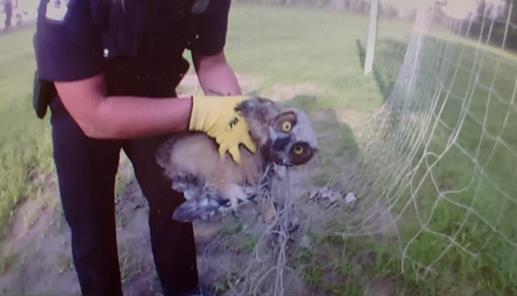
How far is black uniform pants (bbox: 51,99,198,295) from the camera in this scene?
109 centimetres

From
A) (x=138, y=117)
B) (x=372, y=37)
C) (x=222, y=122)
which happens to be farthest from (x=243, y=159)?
(x=372, y=37)

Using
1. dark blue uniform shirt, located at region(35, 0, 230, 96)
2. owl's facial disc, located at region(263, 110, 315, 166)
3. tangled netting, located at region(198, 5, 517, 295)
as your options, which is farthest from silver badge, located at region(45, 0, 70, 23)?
tangled netting, located at region(198, 5, 517, 295)

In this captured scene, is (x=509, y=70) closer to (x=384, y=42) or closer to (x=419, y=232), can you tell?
(x=384, y=42)

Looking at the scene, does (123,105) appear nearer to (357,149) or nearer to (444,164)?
(357,149)

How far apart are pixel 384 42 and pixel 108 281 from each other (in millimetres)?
640

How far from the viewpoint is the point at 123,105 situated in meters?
1.04

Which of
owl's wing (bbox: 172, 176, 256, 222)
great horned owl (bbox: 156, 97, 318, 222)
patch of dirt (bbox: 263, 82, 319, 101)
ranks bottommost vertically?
owl's wing (bbox: 172, 176, 256, 222)

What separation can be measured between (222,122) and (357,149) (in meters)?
0.26

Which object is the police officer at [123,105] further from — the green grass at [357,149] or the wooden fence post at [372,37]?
the wooden fence post at [372,37]

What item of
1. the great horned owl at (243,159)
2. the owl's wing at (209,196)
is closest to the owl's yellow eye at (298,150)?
the great horned owl at (243,159)

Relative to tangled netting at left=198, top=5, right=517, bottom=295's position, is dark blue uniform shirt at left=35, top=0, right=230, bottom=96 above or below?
above

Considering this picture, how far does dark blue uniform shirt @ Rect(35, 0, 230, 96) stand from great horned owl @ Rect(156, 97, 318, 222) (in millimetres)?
109

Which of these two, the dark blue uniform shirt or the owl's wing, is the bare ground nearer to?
the owl's wing

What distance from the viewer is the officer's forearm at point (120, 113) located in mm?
1014
